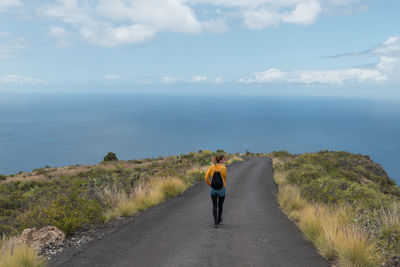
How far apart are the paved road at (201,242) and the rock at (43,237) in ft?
2.81

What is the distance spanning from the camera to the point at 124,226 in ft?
27.2

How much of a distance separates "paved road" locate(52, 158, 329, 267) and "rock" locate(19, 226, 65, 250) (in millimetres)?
856

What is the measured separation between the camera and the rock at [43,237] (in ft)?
20.7

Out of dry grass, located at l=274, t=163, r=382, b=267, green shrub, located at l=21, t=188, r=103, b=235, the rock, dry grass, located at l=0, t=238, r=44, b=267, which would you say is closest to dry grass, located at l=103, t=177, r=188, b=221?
green shrub, located at l=21, t=188, r=103, b=235

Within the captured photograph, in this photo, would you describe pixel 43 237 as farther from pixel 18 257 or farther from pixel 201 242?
pixel 201 242

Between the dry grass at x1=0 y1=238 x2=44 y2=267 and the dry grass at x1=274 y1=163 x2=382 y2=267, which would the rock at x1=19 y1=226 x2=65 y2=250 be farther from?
the dry grass at x1=274 y1=163 x2=382 y2=267

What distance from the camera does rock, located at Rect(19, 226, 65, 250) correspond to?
6305mm

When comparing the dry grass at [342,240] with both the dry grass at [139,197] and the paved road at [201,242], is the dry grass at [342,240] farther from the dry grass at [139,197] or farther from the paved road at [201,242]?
the dry grass at [139,197]

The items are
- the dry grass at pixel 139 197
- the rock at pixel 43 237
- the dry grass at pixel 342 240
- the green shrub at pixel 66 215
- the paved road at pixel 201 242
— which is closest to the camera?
the dry grass at pixel 342 240

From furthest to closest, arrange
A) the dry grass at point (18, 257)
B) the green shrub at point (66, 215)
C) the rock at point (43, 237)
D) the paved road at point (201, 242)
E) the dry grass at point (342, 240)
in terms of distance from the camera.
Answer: the green shrub at point (66, 215) → the rock at point (43, 237) → the paved road at point (201, 242) → the dry grass at point (342, 240) → the dry grass at point (18, 257)

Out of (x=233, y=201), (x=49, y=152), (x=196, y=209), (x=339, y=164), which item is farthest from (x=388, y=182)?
(x=49, y=152)

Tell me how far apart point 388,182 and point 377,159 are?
139890mm

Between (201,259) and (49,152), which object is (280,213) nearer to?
(201,259)

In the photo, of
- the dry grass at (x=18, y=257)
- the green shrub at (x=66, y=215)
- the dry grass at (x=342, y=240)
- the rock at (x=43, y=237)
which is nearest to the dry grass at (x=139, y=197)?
the green shrub at (x=66, y=215)
